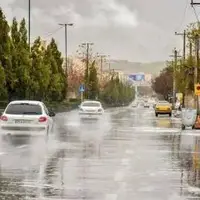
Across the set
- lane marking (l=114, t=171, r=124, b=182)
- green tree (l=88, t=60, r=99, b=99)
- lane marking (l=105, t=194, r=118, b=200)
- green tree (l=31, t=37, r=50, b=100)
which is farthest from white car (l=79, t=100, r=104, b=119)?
green tree (l=88, t=60, r=99, b=99)

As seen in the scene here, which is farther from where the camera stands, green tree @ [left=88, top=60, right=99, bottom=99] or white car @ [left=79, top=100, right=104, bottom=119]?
green tree @ [left=88, top=60, right=99, bottom=99]

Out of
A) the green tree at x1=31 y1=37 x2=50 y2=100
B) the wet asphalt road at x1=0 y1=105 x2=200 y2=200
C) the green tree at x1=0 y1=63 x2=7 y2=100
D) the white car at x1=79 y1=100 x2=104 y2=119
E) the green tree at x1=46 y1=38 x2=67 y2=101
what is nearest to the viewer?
the wet asphalt road at x1=0 y1=105 x2=200 y2=200

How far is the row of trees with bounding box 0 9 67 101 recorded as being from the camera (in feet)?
192

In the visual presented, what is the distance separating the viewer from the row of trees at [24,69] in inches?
2306

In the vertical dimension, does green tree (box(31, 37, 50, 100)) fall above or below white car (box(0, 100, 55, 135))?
above

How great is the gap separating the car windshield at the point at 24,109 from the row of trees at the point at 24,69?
29099 millimetres

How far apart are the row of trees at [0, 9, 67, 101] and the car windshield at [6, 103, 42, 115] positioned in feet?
95.5

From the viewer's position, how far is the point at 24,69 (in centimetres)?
6284

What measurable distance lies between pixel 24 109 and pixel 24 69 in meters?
37.3

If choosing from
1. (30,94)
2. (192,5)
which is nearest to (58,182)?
(192,5)

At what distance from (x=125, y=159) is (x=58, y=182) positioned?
581cm

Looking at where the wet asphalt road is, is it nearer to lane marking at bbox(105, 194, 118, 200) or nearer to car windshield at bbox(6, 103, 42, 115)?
lane marking at bbox(105, 194, 118, 200)

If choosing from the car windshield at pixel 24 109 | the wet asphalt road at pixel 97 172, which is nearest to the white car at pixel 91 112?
the car windshield at pixel 24 109

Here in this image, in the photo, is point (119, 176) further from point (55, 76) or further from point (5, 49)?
point (55, 76)
